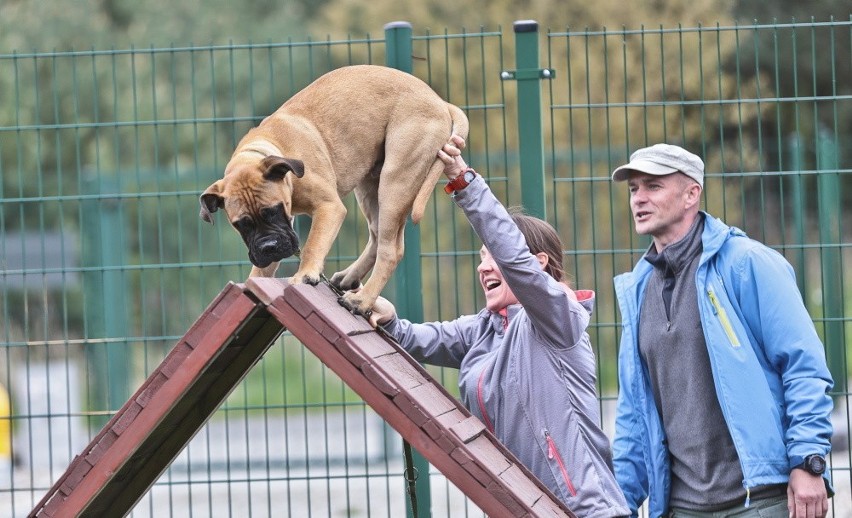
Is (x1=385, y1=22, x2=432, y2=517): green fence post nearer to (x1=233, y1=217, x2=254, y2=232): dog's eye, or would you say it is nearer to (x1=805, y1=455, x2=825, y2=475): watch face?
(x1=233, y1=217, x2=254, y2=232): dog's eye

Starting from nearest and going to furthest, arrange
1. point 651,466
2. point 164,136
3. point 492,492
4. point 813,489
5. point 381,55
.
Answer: point 492,492 → point 813,489 → point 651,466 → point 381,55 → point 164,136

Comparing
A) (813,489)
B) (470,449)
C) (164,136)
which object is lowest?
(813,489)

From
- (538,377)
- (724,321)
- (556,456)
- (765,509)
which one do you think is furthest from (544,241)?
(765,509)

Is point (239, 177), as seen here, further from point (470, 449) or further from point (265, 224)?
point (470, 449)

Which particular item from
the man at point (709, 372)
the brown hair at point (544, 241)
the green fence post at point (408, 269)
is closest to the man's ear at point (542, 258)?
the brown hair at point (544, 241)

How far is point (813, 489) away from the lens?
3.65 meters

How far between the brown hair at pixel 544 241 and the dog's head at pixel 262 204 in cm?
94

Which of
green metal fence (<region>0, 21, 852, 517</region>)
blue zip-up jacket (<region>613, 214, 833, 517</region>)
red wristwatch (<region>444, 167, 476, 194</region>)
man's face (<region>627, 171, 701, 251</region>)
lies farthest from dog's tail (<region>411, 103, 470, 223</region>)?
green metal fence (<region>0, 21, 852, 517</region>)

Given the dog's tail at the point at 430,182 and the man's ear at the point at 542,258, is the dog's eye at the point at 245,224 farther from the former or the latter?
the man's ear at the point at 542,258

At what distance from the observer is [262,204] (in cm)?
370

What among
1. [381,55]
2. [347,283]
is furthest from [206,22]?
[347,283]

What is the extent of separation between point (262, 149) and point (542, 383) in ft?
4.24

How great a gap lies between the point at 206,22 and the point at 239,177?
65.5 feet

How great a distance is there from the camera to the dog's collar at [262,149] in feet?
13.0
